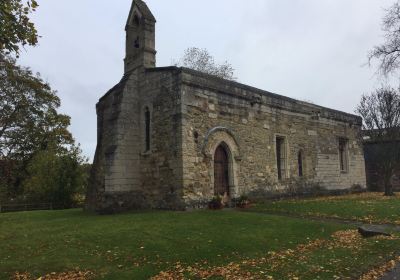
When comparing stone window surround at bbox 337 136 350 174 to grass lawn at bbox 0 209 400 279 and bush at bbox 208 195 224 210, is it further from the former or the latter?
grass lawn at bbox 0 209 400 279

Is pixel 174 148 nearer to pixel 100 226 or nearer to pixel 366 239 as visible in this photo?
pixel 100 226

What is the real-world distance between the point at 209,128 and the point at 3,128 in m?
20.5

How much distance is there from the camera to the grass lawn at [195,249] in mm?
7438

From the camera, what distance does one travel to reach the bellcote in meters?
17.6

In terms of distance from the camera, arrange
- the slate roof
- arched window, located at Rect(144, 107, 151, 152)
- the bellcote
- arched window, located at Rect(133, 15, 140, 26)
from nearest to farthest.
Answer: arched window, located at Rect(144, 107, 151, 152), the bellcote, the slate roof, arched window, located at Rect(133, 15, 140, 26)

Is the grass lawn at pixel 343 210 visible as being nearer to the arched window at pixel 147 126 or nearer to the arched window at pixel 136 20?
the arched window at pixel 147 126

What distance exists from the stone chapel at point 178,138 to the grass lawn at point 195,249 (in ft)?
10.4

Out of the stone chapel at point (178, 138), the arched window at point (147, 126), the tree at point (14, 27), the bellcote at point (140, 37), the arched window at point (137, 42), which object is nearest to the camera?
the tree at point (14, 27)

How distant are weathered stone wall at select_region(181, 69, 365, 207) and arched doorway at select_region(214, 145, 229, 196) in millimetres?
321

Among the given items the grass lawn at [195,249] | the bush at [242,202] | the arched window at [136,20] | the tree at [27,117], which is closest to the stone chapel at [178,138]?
the arched window at [136,20]

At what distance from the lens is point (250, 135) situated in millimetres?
18453

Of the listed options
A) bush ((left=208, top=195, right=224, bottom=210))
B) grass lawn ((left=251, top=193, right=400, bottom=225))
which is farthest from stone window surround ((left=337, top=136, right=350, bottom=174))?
bush ((left=208, top=195, right=224, bottom=210))

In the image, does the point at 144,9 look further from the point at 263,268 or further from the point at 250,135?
the point at 263,268

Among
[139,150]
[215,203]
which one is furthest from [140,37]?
[215,203]
